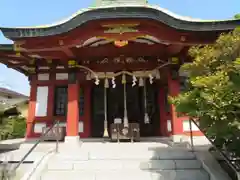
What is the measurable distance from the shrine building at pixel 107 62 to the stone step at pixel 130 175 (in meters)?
1.22

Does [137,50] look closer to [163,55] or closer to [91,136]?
[163,55]

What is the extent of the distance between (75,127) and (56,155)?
1.87 metres

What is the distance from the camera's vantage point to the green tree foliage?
3.85 metres

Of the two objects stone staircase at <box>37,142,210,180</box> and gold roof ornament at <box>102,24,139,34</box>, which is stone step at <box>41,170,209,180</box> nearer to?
stone staircase at <box>37,142,210,180</box>

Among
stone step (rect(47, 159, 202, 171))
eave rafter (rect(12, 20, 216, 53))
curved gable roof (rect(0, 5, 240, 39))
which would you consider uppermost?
curved gable roof (rect(0, 5, 240, 39))

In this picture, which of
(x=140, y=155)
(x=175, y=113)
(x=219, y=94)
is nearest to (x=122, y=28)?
(x=175, y=113)

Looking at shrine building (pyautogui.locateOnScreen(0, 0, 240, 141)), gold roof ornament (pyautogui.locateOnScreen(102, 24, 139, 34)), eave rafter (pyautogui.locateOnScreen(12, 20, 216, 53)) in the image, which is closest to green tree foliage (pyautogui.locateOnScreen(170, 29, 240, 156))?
shrine building (pyautogui.locateOnScreen(0, 0, 240, 141))

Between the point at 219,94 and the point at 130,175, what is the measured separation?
8.07 ft

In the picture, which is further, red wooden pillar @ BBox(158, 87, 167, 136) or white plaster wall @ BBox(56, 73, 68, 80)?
red wooden pillar @ BBox(158, 87, 167, 136)

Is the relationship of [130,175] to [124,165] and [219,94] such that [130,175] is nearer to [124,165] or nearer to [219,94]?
[124,165]

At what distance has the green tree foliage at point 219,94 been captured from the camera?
12.6 feet

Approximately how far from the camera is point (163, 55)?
7805 millimetres

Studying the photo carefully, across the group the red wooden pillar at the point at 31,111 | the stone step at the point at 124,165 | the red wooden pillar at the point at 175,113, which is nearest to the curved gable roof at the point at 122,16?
the red wooden pillar at the point at 175,113

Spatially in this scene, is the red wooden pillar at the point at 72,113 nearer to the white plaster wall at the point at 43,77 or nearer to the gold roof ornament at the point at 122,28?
the white plaster wall at the point at 43,77
